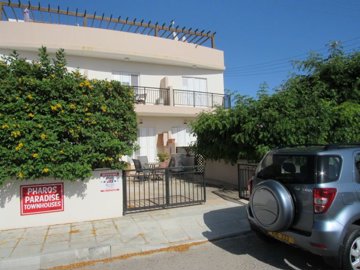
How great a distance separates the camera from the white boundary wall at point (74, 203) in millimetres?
6262

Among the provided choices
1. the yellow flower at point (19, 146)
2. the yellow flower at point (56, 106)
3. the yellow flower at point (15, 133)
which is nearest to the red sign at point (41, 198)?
the yellow flower at point (19, 146)

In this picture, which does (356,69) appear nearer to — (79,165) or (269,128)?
(269,128)

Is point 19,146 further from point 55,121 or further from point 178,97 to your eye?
point 178,97

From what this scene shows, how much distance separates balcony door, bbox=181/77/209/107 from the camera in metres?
18.2

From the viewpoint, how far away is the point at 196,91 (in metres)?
18.4

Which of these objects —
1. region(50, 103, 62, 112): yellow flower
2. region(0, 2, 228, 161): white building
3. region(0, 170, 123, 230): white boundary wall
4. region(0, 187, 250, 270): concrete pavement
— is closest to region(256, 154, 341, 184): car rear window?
region(0, 187, 250, 270): concrete pavement

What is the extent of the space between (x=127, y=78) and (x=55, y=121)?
1130cm

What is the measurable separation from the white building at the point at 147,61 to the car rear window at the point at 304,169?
428 inches

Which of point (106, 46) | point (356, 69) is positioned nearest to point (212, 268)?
point (356, 69)

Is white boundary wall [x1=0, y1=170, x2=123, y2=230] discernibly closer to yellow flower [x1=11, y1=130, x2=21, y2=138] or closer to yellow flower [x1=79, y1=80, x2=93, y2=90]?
yellow flower [x1=11, y1=130, x2=21, y2=138]

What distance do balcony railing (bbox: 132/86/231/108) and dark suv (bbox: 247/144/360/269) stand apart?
39.9 ft

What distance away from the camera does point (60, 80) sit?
633 centimetres

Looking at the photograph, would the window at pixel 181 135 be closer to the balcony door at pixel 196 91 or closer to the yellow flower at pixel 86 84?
the balcony door at pixel 196 91

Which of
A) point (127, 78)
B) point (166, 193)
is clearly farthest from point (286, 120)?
point (127, 78)
